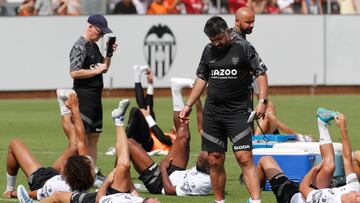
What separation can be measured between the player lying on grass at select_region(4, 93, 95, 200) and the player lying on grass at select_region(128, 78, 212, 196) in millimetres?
712

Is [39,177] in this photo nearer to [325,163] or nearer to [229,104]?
[229,104]

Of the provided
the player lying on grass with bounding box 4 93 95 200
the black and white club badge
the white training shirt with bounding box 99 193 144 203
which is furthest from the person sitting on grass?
the black and white club badge

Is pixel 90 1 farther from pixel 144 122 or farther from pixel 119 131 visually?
pixel 119 131

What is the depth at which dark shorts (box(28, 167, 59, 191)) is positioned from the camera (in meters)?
15.4

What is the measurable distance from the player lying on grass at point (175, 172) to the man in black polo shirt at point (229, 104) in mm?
1054

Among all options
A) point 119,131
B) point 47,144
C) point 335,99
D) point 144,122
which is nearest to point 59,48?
point 335,99

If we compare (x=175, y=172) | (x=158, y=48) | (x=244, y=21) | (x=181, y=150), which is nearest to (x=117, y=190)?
(x=175, y=172)

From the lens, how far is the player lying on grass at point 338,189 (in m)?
13.3

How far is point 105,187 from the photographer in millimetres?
14141

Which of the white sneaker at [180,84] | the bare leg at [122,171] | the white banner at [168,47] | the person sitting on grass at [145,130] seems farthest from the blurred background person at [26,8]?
the bare leg at [122,171]

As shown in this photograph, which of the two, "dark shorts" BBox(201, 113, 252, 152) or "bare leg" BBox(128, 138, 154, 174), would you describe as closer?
"dark shorts" BBox(201, 113, 252, 152)

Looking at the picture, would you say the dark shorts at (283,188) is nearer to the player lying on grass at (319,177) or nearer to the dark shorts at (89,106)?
the player lying on grass at (319,177)

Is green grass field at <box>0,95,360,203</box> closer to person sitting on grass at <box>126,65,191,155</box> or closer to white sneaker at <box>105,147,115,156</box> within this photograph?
white sneaker at <box>105,147,115,156</box>

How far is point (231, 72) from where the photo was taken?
49.8 feet
